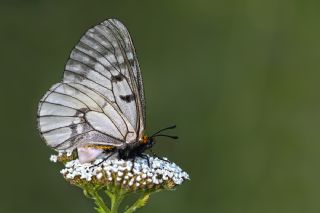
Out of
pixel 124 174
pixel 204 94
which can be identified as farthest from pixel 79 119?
pixel 204 94

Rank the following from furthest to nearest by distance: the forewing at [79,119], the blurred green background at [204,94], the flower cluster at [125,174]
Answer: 1. the blurred green background at [204,94]
2. the forewing at [79,119]
3. the flower cluster at [125,174]

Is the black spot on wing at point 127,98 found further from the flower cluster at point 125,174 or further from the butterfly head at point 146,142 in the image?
the flower cluster at point 125,174

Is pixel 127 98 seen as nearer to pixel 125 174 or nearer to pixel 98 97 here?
pixel 98 97

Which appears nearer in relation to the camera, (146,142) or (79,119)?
(146,142)

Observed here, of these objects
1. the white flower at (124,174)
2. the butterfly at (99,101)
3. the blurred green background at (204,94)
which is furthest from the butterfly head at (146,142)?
the blurred green background at (204,94)

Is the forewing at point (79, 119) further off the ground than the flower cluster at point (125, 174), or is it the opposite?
the forewing at point (79, 119)

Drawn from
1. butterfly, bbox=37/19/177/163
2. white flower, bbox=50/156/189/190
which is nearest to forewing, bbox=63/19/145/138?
butterfly, bbox=37/19/177/163

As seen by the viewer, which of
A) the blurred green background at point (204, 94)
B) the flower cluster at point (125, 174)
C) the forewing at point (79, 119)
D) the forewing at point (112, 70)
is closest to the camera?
the flower cluster at point (125, 174)

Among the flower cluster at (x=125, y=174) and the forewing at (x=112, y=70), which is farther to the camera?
the forewing at (x=112, y=70)
